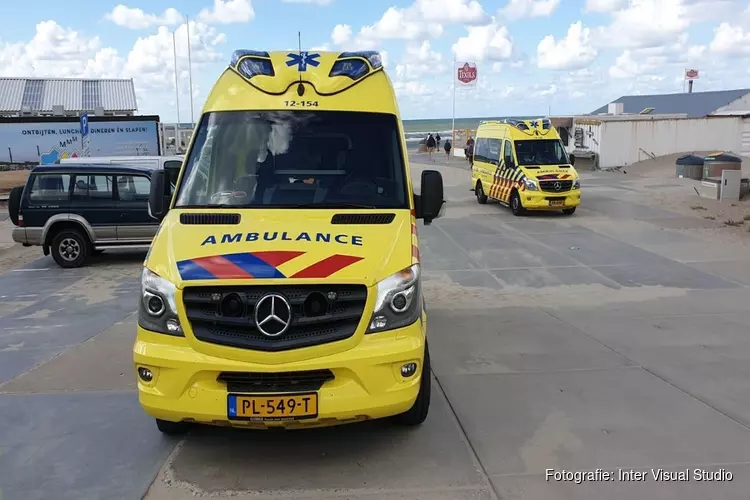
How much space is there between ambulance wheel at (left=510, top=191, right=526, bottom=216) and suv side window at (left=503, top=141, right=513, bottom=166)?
105 cm

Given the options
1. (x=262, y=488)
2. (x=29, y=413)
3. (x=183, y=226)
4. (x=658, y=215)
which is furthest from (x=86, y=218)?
(x=658, y=215)

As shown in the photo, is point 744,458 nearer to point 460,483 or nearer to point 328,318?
point 460,483

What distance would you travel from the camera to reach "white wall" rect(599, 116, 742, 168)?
104 ft

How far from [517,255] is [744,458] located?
7817mm

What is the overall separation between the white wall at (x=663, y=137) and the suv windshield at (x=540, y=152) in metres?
14.8

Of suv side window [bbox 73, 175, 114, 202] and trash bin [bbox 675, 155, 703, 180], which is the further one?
trash bin [bbox 675, 155, 703, 180]

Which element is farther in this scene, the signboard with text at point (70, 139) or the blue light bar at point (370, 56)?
the signboard with text at point (70, 139)

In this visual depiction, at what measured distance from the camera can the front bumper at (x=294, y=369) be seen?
3.94 meters

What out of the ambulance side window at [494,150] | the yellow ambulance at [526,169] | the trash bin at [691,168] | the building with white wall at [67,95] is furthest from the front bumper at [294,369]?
the building with white wall at [67,95]

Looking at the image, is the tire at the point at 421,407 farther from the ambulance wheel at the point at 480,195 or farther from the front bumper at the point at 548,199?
the ambulance wheel at the point at 480,195

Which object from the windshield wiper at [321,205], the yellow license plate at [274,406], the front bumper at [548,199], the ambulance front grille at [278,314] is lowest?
the yellow license plate at [274,406]

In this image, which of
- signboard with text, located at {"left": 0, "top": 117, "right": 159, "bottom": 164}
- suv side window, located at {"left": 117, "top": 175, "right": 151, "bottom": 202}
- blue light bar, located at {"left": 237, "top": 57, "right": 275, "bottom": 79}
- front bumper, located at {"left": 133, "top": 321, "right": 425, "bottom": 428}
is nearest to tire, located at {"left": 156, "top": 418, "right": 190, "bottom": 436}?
front bumper, located at {"left": 133, "top": 321, "right": 425, "bottom": 428}

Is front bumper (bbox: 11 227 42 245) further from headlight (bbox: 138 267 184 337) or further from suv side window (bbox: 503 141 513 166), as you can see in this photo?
suv side window (bbox: 503 141 513 166)

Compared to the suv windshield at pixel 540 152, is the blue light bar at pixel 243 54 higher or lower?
higher
